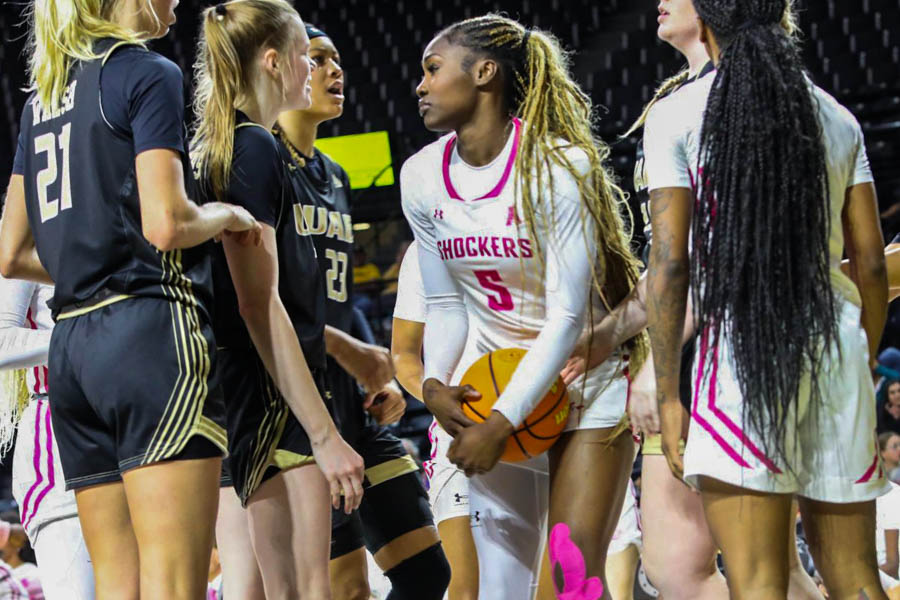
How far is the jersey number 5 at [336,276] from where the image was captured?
298cm

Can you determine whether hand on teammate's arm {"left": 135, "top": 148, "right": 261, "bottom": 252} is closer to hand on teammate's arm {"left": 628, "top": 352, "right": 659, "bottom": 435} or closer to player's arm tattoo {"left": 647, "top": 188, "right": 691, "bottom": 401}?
player's arm tattoo {"left": 647, "top": 188, "right": 691, "bottom": 401}

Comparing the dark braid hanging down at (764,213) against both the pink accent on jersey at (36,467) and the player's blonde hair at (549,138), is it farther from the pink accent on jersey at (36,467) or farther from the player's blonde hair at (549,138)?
the pink accent on jersey at (36,467)

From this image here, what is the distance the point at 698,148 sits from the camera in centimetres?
211

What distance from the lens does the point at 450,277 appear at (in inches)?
108

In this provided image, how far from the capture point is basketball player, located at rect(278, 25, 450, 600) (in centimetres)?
305

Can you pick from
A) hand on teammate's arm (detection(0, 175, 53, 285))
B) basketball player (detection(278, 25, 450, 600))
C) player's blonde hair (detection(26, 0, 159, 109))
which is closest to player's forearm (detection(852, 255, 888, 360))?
basketball player (detection(278, 25, 450, 600))

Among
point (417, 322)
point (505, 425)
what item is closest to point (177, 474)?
point (505, 425)

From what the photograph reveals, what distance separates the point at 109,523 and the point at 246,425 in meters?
0.44

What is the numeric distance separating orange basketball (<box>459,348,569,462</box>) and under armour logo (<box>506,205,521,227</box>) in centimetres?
29

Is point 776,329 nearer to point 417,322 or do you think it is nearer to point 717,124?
point 717,124

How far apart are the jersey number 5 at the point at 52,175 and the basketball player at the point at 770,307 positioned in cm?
109

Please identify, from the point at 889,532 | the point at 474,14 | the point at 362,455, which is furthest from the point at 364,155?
the point at 362,455

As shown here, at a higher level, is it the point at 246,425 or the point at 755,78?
the point at 755,78

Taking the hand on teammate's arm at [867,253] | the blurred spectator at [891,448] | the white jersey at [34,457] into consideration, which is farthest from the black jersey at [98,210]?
the blurred spectator at [891,448]
